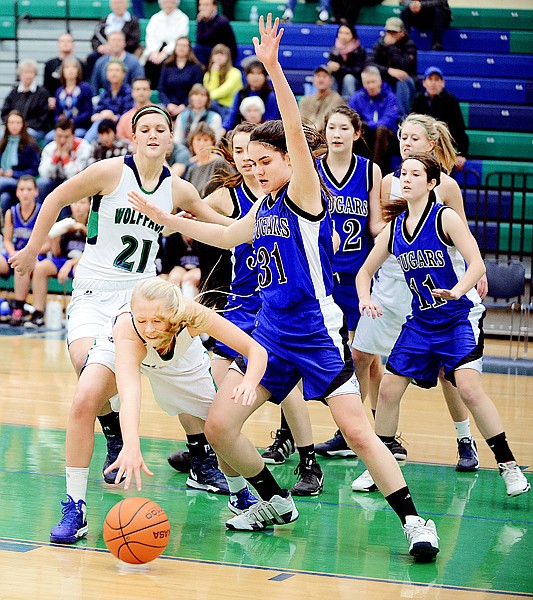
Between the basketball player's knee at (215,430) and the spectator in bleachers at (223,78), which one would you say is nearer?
the basketball player's knee at (215,430)

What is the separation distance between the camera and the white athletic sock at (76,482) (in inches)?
172

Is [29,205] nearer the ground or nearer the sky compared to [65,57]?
nearer the ground

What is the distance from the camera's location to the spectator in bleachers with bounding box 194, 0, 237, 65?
44.9ft

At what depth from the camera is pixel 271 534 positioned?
179 inches

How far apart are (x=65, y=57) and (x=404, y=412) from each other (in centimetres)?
854

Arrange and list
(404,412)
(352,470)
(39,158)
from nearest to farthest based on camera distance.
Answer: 1. (352,470)
2. (404,412)
3. (39,158)

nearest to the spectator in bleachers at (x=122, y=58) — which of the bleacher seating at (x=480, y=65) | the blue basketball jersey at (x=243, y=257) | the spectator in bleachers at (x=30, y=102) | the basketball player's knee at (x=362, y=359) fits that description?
the bleacher seating at (x=480, y=65)

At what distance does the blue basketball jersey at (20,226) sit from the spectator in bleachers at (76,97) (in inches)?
81.2

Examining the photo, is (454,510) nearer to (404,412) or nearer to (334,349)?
(334,349)

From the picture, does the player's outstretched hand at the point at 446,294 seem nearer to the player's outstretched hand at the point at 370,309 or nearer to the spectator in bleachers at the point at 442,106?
the player's outstretched hand at the point at 370,309

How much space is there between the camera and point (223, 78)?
13.1 meters

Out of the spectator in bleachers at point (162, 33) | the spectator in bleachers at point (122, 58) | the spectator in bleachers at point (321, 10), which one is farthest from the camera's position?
the spectator in bleachers at point (321, 10)

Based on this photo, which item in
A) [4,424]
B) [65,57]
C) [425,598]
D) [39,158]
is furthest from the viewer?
[65,57]

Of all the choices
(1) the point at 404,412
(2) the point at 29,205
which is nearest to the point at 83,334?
(1) the point at 404,412
